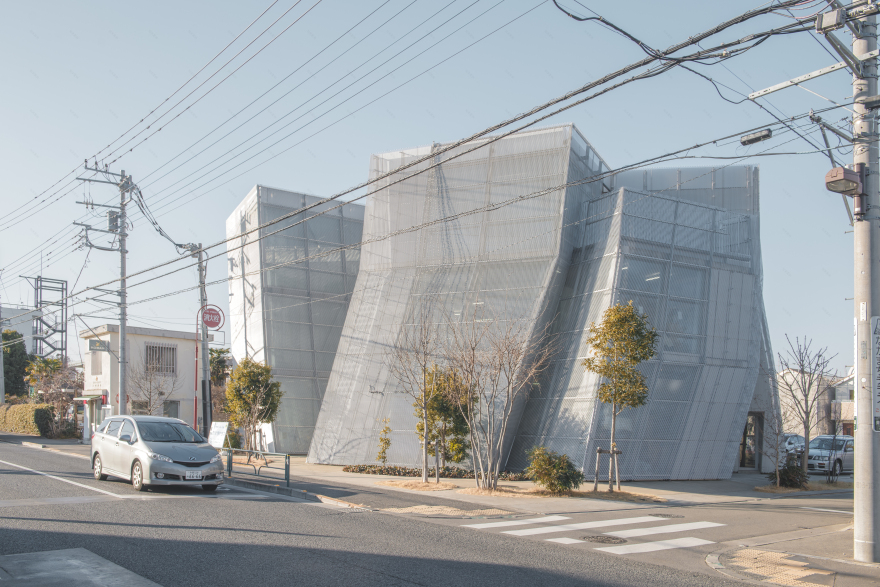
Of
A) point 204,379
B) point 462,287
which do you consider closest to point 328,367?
point 204,379

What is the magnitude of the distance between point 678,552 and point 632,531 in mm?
1779

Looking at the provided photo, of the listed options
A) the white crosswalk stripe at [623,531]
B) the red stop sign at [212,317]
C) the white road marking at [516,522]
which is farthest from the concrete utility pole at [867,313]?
the red stop sign at [212,317]

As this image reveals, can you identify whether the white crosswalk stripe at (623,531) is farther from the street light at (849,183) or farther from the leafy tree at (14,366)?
the leafy tree at (14,366)

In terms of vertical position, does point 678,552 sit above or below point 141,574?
below

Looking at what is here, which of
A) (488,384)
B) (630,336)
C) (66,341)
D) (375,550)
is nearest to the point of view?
(375,550)

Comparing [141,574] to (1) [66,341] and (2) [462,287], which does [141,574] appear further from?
(1) [66,341]

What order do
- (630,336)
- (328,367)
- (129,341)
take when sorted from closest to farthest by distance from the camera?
(630,336) → (328,367) → (129,341)

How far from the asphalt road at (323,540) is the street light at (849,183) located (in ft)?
18.0

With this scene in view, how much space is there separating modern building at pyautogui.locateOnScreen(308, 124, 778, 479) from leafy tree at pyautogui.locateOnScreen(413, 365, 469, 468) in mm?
2722

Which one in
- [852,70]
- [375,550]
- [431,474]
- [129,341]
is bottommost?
[431,474]

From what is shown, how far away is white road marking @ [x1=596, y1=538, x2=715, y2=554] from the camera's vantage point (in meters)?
9.83

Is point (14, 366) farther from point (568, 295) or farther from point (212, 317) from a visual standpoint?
point (568, 295)

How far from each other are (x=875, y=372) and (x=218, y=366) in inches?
1435

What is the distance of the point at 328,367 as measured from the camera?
1288 inches
